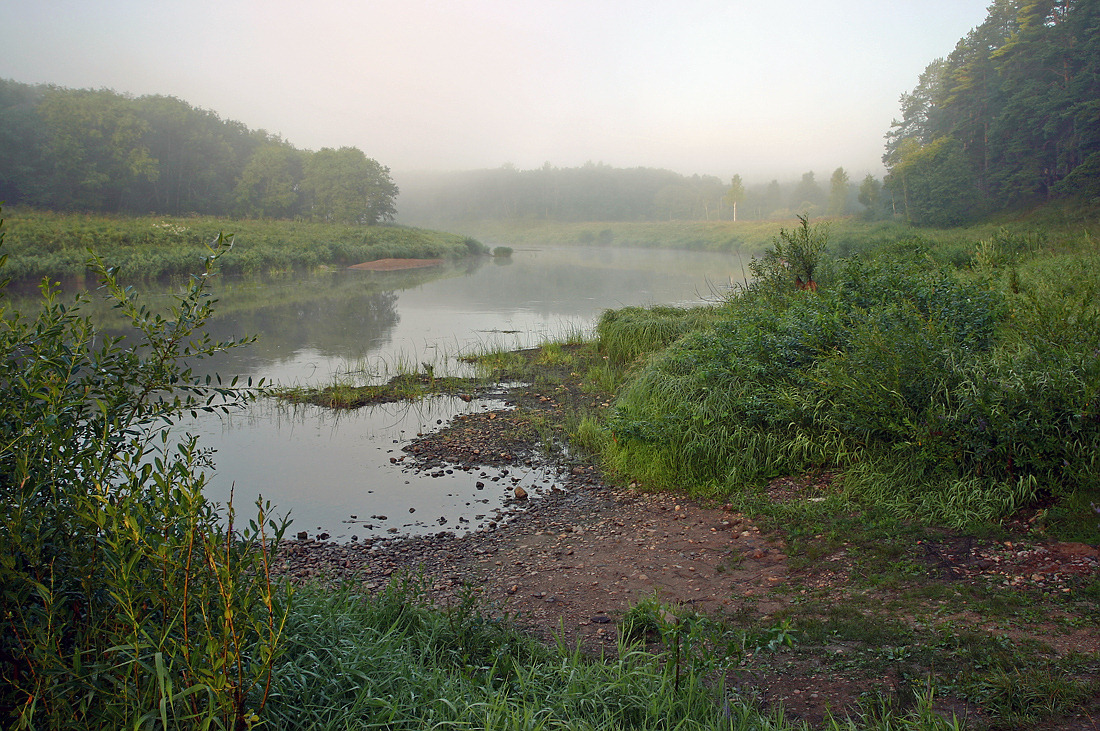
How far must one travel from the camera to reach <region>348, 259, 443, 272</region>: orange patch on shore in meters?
31.2

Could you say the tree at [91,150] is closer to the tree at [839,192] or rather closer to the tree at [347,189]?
the tree at [347,189]

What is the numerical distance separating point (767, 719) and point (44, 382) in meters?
2.37

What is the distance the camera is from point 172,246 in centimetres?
2445

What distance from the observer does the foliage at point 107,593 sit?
5.06 ft

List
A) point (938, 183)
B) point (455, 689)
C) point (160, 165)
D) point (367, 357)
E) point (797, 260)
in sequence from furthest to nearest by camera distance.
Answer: point (160, 165), point (938, 183), point (367, 357), point (797, 260), point (455, 689)

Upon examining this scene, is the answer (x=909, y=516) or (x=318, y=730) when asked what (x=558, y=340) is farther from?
(x=318, y=730)

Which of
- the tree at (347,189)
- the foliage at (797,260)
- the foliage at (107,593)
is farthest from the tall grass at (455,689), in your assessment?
the tree at (347,189)

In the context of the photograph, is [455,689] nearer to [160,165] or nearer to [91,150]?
[91,150]

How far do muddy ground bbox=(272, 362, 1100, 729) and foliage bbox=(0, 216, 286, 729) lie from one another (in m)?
1.29

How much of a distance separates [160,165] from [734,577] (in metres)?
47.5

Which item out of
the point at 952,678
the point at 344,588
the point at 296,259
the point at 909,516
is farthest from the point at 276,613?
the point at 296,259

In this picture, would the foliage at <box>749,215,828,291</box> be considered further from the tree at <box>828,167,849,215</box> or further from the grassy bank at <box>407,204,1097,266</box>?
the tree at <box>828,167,849,215</box>

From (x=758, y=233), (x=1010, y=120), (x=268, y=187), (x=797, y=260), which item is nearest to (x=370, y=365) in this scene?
(x=797, y=260)

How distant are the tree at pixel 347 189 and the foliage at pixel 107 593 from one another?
52149 mm
